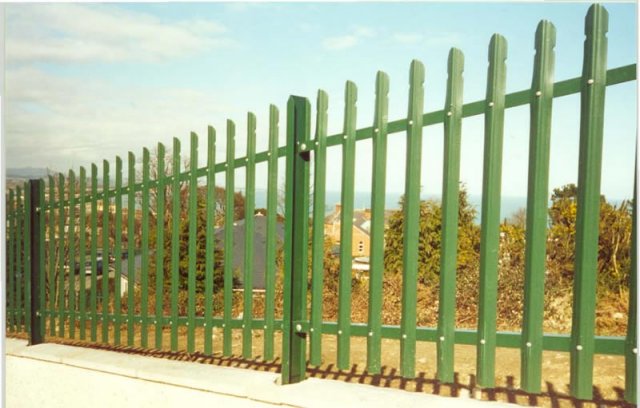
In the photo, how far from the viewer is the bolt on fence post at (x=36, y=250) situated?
3.82m

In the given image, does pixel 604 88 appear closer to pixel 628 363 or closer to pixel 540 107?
pixel 540 107

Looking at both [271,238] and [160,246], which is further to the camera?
[160,246]

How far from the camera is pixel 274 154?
2.71m

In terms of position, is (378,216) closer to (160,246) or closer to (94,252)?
(160,246)

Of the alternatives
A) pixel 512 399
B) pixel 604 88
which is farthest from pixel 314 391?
pixel 604 88

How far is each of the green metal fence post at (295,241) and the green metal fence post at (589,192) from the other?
1.27 m

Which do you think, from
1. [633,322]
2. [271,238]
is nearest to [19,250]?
[271,238]

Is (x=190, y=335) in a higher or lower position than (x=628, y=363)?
lower

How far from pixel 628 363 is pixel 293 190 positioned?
162 cm

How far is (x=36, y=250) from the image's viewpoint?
393 centimetres

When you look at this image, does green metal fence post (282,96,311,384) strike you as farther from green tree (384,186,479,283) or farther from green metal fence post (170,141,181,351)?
green tree (384,186,479,283)

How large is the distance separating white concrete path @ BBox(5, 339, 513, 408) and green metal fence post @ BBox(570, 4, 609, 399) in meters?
0.41

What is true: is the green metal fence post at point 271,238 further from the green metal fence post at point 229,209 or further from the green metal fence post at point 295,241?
the green metal fence post at point 229,209

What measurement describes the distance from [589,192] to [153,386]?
2.44 metres
